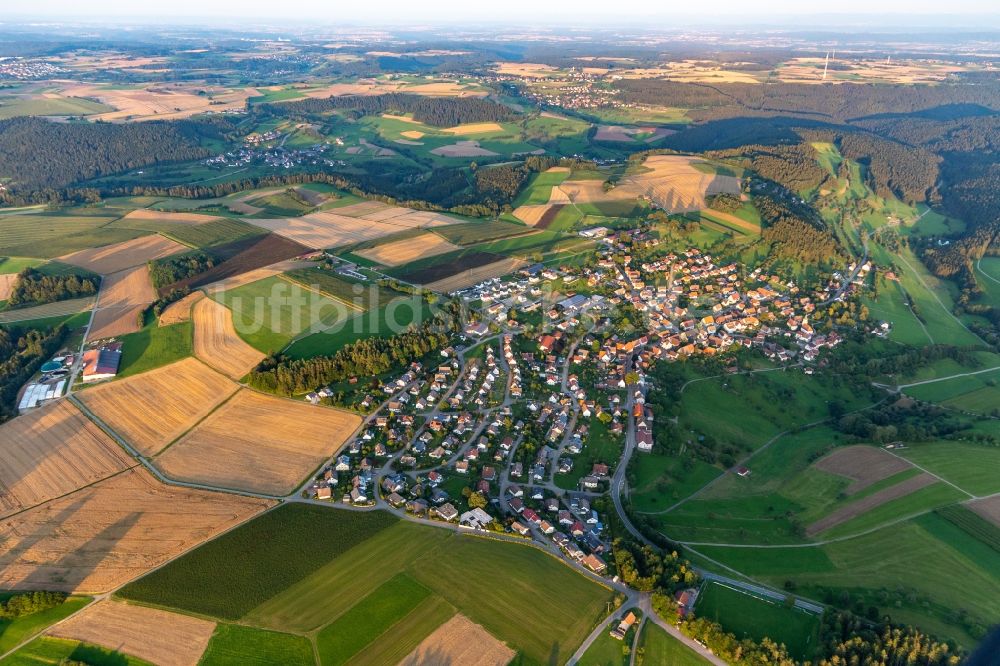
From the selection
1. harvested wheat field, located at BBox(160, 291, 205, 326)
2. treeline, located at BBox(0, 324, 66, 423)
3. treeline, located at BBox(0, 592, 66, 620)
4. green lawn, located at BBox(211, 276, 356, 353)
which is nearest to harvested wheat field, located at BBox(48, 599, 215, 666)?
treeline, located at BBox(0, 592, 66, 620)

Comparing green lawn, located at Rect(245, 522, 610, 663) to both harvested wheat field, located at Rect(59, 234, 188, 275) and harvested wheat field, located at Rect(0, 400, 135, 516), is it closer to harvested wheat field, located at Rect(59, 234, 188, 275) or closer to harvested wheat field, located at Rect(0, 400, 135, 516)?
harvested wheat field, located at Rect(0, 400, 135, 516)

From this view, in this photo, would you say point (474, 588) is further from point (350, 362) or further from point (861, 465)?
point (861, 465)

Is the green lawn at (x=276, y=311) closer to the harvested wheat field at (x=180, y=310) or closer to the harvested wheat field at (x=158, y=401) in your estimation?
the harvested wheat field at (x=180, y=310)

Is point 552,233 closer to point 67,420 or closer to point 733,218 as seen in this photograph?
point 733,218

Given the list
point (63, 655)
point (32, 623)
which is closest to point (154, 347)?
point (32, 623)

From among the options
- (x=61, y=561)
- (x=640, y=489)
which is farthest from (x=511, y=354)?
(x=61, y=561)

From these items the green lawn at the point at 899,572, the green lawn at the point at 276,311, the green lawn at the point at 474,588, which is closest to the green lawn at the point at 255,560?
the green lawn at the point at 474,588
